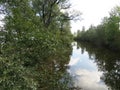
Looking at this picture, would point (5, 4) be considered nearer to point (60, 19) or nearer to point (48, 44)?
point (48, 44)

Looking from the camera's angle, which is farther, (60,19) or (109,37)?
(109,37)

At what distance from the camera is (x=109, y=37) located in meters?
47.6

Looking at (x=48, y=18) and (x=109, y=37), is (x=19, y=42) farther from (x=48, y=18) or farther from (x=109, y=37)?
(x=109, y=37)

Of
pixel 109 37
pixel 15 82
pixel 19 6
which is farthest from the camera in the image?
pixel 109 37

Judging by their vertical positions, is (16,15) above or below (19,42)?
above

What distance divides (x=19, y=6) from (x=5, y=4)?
20.8 inches

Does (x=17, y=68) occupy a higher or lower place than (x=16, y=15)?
lower

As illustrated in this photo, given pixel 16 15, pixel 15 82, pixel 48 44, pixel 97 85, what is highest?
pixel 16 15

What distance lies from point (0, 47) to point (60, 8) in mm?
22897

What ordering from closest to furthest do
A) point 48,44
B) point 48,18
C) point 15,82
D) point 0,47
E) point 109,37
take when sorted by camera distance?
point 15,82 → point 0,47 → point 48,44 → point 48,18 → point 109,37

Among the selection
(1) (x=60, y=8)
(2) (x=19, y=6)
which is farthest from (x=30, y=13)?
(1) (x=60, y=8)

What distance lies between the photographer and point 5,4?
827 centimetres

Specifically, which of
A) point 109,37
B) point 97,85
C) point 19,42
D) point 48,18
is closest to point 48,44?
point 19,42

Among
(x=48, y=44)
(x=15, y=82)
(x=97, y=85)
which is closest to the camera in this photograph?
(x=15, y=82)
